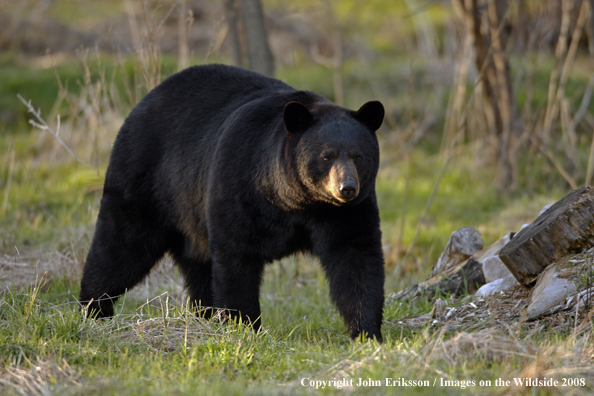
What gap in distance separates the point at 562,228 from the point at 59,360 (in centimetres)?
290

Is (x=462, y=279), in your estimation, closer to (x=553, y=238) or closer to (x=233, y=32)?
(x=553, y=238)

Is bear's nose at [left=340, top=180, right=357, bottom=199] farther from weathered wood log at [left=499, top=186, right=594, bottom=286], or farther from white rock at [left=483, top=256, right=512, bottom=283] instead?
white rock at [left=483, top=256, right=512, bottom=283]

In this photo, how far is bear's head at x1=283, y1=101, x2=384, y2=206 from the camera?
11.6ft

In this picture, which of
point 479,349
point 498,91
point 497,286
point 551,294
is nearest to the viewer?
point 479,349

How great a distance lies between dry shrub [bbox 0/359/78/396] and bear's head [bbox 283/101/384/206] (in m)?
1.57

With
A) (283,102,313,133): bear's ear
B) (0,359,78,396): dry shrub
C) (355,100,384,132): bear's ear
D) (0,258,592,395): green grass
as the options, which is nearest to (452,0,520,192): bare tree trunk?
(355,100,384,132): bear's ear

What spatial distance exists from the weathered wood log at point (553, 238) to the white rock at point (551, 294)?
0.57ft

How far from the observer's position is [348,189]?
3.31 meters

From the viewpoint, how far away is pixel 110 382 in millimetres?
2809

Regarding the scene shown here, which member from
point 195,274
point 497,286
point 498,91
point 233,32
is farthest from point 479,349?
point 498,91

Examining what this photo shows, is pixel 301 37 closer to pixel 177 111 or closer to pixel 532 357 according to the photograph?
pixel 177 111

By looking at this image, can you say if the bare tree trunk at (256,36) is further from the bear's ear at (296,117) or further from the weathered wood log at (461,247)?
the bear's ear at (296,117)

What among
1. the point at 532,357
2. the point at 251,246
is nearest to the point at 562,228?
the point at 532,357

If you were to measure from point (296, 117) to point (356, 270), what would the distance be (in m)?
0.94
